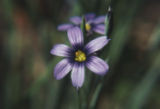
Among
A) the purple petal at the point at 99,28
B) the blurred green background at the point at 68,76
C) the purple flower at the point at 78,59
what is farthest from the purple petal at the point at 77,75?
the blurred green background at the point at 68,76

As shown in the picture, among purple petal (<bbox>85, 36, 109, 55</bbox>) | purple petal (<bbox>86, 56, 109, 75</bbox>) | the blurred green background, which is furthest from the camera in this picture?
the blurred green background

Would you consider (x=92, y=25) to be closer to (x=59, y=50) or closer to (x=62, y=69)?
(x=59, y=50)

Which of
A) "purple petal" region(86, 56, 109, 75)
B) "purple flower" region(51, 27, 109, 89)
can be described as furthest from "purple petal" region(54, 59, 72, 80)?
"purple petal" region(86, 56, 109, 75)

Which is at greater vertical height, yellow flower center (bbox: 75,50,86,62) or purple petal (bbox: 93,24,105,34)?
purple petal (bbox: 93,24,105,34)

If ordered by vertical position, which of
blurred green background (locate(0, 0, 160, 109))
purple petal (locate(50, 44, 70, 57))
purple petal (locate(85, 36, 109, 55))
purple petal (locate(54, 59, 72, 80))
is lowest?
blurred green background (locate(0, 0, 160, 109))

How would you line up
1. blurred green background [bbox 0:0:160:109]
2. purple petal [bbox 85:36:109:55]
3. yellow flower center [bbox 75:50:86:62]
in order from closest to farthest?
purple petal [bbox 85:36:109:55] → yellow flower center [bbox 75:50:86:62] → blurred green background [bbox 0:0:160:109]

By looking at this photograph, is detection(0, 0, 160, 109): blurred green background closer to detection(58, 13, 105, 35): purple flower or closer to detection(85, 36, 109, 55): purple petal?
detection(58, 13, 105, 35): purple flower

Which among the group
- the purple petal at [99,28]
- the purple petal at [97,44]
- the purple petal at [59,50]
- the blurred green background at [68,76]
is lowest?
the blurred green background at [68,76]

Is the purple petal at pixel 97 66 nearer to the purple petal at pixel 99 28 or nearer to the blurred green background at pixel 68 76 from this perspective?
the purple petal at pixel 99 28

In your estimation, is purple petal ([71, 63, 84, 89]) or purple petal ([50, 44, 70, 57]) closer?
purple petal ([71, 63, 84, 89])
